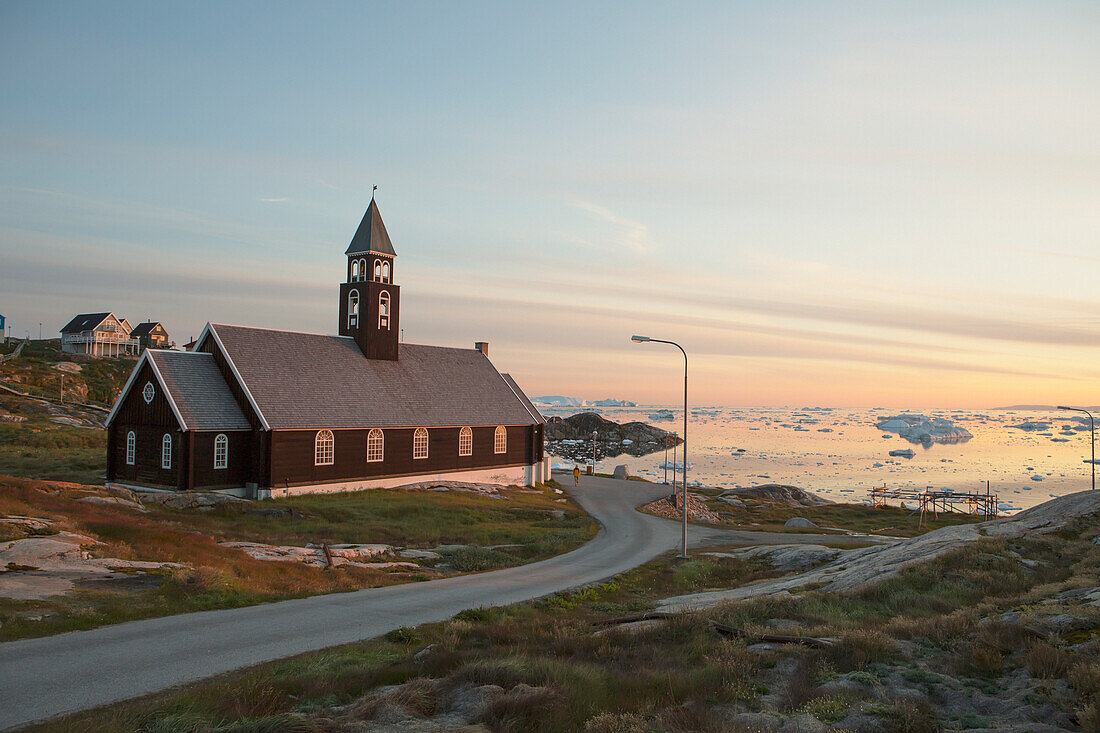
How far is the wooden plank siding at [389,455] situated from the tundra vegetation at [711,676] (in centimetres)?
2850

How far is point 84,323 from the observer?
386 ft

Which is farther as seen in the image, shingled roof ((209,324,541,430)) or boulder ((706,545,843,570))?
shingled roof ((209,324,541,430))

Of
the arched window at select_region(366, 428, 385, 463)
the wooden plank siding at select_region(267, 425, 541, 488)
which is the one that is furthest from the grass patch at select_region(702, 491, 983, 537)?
the arched window at select_region(366, 428, 385, 463)

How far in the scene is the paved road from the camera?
10836 millimetres

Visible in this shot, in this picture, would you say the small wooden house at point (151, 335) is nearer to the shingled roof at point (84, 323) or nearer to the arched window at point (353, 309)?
the shingled roof at point (84, 323)

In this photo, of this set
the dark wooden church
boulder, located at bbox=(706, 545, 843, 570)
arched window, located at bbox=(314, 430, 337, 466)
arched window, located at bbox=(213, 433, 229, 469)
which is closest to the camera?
boulder, located at bbox=(706, 545, 843, 570)

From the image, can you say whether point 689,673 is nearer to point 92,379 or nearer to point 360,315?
point 360,315

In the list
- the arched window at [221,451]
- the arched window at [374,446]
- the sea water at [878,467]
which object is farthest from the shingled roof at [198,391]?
the sea water at [878,467]

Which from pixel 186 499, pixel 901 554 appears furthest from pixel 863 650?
pixel 186 499

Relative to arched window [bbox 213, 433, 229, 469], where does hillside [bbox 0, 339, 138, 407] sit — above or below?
above

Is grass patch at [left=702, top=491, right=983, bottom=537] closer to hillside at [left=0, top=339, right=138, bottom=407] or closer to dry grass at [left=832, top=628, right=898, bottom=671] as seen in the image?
dry grass at [left=832, top=628, right=898, bottom=671]

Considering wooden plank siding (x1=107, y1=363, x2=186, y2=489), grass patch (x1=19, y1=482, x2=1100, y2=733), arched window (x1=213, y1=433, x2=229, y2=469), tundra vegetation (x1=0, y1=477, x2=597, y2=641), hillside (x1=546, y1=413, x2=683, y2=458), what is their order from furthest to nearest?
hillside (x1=546, y1=413, x2=683, y2=458) < arched window (x1=213, y1=433, x2=229, y2=469) < wooden plank siding (x1=107, y1=363, x2=186, y2=489) < tundra vegetation (x1=0, y1=477, x2=597, y2=641) < grass patch (x1=19, y1=482, x2=1100, y2=733)

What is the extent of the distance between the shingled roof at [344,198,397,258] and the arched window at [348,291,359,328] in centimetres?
321

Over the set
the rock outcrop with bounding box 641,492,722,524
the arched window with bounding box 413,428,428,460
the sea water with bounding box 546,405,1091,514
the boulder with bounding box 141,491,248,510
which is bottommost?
the sea water with bounding box 546,405,1091,514
